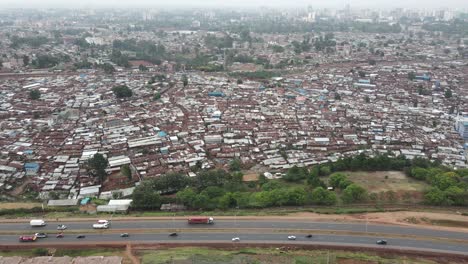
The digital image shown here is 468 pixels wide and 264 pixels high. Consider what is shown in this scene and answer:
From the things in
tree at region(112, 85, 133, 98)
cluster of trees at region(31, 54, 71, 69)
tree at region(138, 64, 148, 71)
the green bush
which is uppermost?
cluster of trees at region(31, 54, 71, 69)

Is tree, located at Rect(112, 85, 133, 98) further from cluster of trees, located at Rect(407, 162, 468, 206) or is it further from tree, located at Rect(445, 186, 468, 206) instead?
tree, located at Rect(445, 186, 468, 206)

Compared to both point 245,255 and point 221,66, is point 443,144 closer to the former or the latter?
point 245,255

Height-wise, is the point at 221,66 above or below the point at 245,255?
above

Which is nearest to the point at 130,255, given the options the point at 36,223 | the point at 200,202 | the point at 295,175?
the point at 200,202

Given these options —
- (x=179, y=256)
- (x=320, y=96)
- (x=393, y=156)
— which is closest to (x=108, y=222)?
(x=179, y=256)

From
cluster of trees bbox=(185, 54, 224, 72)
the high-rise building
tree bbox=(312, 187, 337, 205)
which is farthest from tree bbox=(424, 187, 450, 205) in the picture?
cluster of trees bbox=(185, 54, 224, 72)

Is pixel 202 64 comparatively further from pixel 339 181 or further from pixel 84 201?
pixel 84 201
